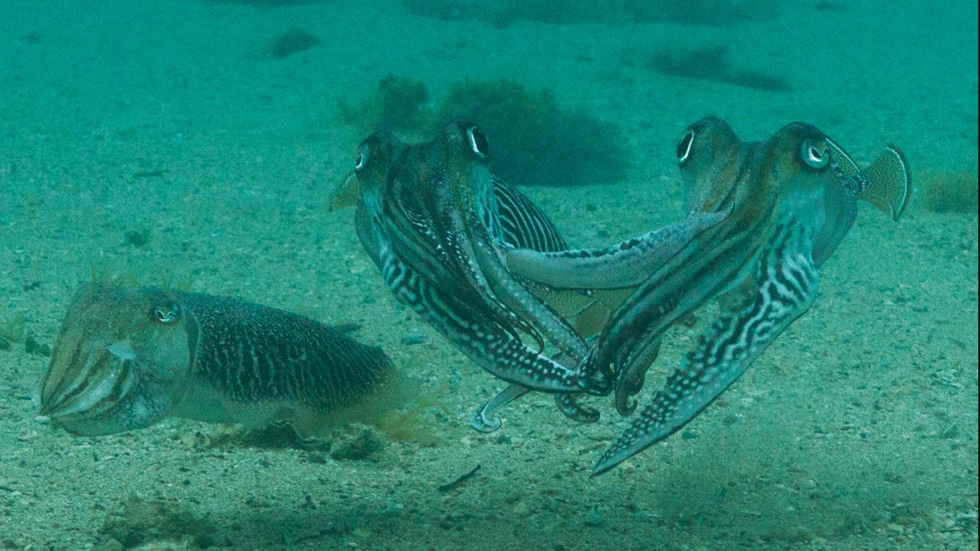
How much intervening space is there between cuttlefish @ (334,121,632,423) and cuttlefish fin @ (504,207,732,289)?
0.12m

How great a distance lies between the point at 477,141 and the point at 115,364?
1481mm

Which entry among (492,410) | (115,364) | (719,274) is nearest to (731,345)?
(719,274)

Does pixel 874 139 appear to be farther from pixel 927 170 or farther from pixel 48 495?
pixel 48 495

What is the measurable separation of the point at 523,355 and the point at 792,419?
3060 millimetres

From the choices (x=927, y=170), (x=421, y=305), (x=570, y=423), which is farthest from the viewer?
(x=927, y=170)

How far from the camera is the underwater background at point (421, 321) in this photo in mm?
3498

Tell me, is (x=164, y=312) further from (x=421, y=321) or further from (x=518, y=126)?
(x=518, y=126)

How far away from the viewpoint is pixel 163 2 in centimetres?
2542

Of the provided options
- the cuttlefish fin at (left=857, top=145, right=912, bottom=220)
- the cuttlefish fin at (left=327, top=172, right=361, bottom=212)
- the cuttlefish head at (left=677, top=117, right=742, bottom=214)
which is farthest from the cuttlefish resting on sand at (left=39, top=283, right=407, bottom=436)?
the cuttlefish fin at (left=857, top=145, right=912, bottom=220)

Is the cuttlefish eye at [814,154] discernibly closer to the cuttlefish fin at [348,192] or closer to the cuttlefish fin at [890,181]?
the cuttlefish fin at [890,181]

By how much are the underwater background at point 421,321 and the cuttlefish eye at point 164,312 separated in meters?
0.72

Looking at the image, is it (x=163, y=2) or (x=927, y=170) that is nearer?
(x=927, y=170)

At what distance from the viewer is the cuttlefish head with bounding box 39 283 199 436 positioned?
9.16ft

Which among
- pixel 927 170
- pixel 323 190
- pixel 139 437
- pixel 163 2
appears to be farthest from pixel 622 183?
pixel 163 2
